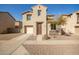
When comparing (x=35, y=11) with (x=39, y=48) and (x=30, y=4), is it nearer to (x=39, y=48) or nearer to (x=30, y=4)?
(x=30, y=4)

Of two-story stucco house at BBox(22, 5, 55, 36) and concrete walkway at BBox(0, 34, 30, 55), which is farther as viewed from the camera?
two-story stucco house at BBox(22, 5, 55, 36)

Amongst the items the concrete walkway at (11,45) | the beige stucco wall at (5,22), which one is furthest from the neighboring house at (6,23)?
the concrete walkway at (11,45)

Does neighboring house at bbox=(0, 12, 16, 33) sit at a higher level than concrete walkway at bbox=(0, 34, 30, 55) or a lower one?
higher

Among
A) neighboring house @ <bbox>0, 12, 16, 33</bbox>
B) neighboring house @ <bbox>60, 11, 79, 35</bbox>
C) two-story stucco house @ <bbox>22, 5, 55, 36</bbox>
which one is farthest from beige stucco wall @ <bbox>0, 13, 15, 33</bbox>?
neighboring house @ <bbox>60, 11, 79, 35</bbox>

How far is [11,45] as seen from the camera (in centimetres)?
390

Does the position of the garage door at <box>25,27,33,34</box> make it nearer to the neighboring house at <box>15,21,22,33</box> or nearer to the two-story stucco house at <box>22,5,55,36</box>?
the two-story stucco house at <box>22,5,55,36</box>

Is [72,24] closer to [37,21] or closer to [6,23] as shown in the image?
[37,21]

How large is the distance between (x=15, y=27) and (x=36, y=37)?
449mm

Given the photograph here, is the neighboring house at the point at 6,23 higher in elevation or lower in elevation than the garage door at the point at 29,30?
higher

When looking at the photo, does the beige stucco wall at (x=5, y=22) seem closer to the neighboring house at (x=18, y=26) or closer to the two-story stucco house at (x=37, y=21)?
the neighboring house at (x=18, y=26)

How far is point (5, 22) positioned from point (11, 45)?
455mm

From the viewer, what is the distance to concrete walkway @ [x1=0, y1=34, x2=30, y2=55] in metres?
3.81

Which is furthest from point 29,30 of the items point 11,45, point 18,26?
point 11,45

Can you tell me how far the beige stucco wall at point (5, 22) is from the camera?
3917 millimetres
